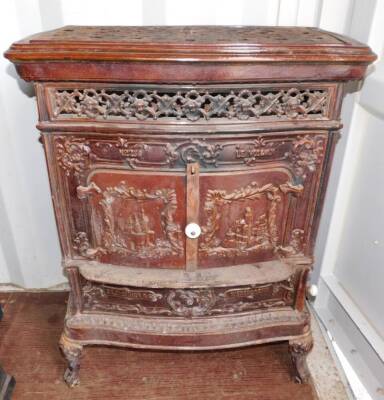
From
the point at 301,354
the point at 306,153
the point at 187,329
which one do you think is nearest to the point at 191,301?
the point at 187,329

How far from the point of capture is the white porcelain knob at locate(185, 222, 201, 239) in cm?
104

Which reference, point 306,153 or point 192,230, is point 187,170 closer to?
point 192,230

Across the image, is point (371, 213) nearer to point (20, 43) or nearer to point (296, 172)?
point (296, 172)

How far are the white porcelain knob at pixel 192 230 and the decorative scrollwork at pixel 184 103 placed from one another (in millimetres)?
273

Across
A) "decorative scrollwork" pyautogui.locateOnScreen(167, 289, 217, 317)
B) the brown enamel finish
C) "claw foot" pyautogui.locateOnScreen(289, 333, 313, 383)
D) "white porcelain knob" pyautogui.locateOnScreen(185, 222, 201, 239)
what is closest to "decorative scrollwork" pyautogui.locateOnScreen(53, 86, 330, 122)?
the brown enamel finish

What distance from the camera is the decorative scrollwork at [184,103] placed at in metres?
0.91

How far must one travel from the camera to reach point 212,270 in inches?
44.1

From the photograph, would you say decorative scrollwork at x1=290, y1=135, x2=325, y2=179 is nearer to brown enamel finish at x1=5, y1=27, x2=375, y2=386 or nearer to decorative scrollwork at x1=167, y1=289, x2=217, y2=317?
brown enamel finish at x1=5, y1=27, x2=375, y2=386

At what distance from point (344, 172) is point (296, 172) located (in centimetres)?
43

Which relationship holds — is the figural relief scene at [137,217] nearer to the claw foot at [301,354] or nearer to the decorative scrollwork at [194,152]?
the decorative scrollwork at [194,152]

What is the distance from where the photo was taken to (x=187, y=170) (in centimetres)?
98

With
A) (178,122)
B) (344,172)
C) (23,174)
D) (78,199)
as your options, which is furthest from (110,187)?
(344,172)

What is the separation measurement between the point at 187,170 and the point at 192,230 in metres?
0.16

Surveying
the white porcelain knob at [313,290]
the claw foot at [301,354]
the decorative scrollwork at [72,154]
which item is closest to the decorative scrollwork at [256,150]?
the decorative scrollwork at [72,154]
